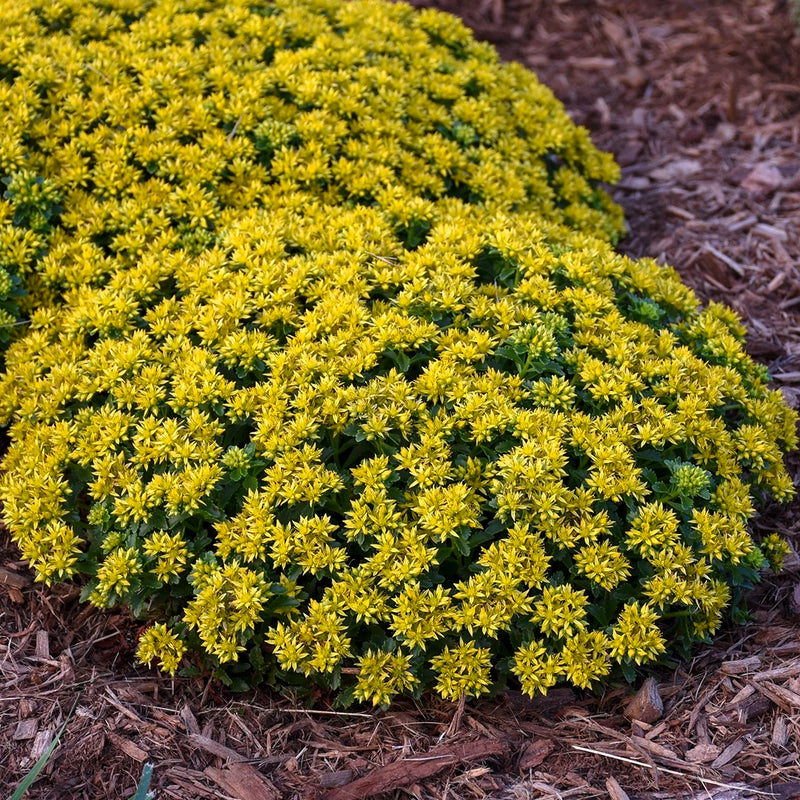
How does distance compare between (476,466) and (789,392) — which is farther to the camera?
(789,392)

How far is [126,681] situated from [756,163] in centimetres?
445

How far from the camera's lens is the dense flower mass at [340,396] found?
297cm

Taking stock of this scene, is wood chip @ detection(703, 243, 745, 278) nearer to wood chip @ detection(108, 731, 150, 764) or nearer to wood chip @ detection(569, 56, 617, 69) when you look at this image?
wood chip @ detection(569, 56, 617, 69)

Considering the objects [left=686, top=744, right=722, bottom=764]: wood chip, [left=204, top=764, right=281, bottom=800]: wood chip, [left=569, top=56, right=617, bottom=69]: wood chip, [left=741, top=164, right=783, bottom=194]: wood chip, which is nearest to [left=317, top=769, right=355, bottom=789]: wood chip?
[left=204, top=764, right=281, bottom=800]: wood chip

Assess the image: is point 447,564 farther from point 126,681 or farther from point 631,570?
point 126,681

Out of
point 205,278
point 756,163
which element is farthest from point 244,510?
point 756,163

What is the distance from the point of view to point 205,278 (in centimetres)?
359

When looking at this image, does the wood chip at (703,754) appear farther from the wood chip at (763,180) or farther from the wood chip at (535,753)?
the wood chip at (763,180)

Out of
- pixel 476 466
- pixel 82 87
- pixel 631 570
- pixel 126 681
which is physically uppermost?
pixel 82 87

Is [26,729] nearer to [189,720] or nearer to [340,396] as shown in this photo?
[189,720]

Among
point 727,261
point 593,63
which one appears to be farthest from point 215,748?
point 593,63

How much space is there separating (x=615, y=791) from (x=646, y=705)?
36 centimetres

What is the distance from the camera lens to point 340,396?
314 cm

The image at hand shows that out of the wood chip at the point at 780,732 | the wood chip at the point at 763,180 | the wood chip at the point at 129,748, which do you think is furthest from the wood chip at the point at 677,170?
the wood chip at the point at 129,748
